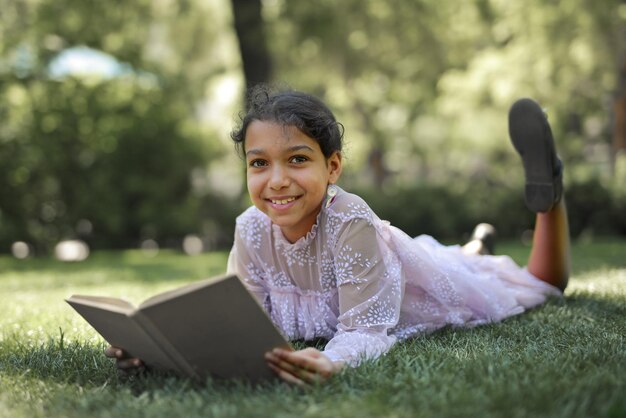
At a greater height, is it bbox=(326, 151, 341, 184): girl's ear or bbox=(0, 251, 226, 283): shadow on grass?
bbox=(326, 151, 341, 184): girl's ear

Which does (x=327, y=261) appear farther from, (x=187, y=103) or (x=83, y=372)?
(x=187, y=103)

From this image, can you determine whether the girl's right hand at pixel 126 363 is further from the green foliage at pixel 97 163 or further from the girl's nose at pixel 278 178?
the green foliage at pixel 97 163

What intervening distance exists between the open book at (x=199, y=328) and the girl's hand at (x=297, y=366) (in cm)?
3

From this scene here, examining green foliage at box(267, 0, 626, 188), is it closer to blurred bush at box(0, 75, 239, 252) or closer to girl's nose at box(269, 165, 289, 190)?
blurred bush at box(0, 75, 239, 252)

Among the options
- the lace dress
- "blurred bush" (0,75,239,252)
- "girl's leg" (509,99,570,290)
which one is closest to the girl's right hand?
the lace dress

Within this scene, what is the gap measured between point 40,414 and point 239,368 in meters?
0.56

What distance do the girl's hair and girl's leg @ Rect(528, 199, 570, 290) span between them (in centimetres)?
165

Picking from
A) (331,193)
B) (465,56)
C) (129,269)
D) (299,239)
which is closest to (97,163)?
(129,269)

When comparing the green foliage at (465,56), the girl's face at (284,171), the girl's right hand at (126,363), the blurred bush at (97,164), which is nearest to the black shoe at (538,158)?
the girl's face at (284,171)

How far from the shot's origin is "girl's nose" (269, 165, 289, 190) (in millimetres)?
2604

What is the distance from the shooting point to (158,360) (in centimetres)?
219

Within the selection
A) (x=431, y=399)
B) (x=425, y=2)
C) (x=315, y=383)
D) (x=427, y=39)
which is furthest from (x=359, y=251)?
(x=427, y=39)

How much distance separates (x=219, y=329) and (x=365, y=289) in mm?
771

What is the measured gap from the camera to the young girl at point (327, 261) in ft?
8.52
